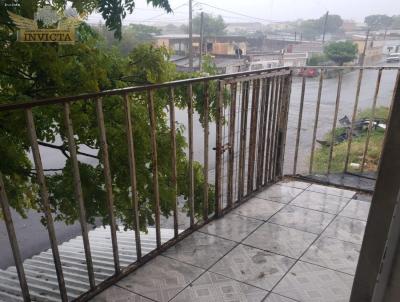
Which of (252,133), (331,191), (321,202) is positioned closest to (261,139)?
(252,133)

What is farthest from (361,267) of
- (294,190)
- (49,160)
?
(49,160)

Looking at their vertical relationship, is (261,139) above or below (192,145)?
below

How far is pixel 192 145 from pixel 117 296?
1.11 metres

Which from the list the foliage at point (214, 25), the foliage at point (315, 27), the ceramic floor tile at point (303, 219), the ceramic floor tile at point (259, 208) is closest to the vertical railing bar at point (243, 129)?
the ceramic floor tile at point (259, 208)

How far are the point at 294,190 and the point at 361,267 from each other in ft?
9.14

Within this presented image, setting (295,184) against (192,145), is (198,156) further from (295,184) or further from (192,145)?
(192,145)

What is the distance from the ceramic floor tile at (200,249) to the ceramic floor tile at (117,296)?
0.45m

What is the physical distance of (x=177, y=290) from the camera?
2.08 metres

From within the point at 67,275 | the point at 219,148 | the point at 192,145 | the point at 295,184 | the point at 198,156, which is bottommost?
the point at 198,156

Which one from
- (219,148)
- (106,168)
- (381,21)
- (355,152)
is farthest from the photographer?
(355,152)

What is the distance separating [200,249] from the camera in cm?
252

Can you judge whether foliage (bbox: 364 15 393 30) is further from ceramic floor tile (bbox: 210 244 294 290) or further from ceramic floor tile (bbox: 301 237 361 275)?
ceramic floor tile (bbox: 210 244 294 290)

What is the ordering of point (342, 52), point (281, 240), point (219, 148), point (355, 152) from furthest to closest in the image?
point (342, 52) → point (355, 152) → point (219, 148) → point (281, 240)

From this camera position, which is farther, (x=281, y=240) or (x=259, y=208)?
(x=259, y=208)
